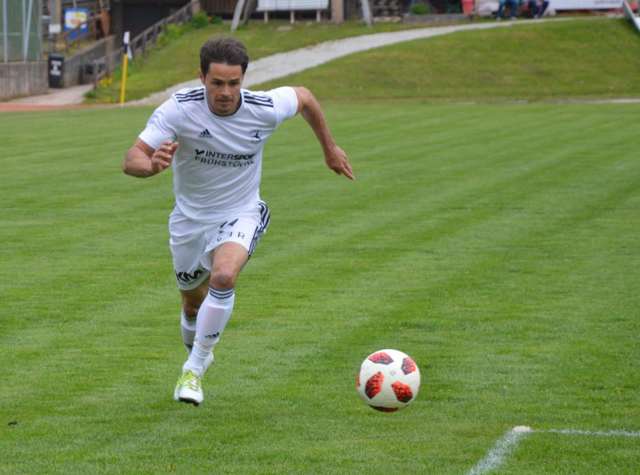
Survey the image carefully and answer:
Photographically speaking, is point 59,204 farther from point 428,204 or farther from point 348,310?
point 348,310

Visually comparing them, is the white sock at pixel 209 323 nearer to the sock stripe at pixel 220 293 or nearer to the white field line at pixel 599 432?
the sock stripe at pixel 220 293

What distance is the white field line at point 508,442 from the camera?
5.27 meters

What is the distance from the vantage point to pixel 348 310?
8992mm

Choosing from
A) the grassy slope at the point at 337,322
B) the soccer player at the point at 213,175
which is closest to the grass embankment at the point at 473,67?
the grassy slope at the point at 337,322

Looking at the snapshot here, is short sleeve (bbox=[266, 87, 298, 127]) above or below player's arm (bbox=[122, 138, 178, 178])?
above

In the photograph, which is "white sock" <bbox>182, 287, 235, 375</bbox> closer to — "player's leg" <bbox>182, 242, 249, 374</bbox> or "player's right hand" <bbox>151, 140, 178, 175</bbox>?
"player's leg" <bbox>182, 242, 249, 374</bbox>

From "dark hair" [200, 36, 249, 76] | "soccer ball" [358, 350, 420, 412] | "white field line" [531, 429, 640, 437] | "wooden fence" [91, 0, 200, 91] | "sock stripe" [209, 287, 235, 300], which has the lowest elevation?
"wooden fence" [91, 0, 200, 91]

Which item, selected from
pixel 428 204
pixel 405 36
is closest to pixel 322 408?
pixel 428 204

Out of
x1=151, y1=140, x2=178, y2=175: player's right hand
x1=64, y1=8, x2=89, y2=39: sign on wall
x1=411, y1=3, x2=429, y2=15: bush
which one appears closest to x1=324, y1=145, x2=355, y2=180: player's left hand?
x1=151, y1=140, x2=178, y2=175: player's right hand

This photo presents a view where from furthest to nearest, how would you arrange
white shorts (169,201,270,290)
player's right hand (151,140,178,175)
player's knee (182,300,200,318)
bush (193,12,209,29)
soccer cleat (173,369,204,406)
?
bush (193,12,209,29) < player's knee (182,300,200,318) < white shorts (169,201,270,290) < soccer cleat (173,369,204,406) < player's right hand (151,140,178,175)

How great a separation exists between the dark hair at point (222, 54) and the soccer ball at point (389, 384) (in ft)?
6.91

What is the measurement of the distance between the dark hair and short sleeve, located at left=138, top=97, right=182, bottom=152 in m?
0.32

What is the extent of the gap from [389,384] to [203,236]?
1709 mm

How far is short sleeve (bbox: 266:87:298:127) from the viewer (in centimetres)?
692
